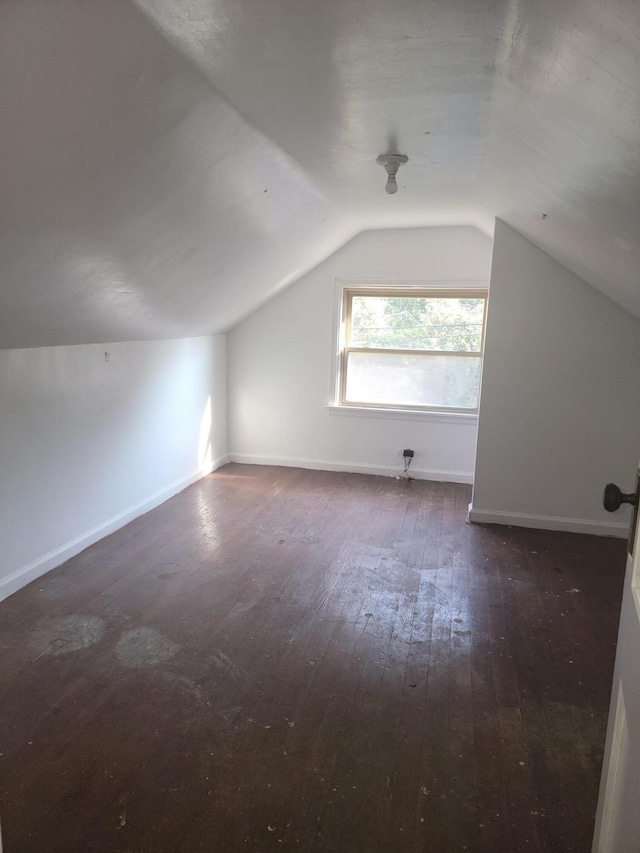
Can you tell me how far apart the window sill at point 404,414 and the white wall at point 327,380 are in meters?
0.01

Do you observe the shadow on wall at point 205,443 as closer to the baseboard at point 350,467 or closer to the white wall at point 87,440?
the white wall at point 87,440

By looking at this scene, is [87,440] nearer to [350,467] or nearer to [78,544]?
[78,544]

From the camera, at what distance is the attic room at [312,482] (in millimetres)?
1539

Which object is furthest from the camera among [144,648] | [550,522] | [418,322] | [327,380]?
[327,380]

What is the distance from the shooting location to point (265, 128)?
90.2 inches

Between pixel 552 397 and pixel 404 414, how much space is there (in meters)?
1.54

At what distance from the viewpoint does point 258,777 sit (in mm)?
1813

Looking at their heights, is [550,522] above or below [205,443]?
below

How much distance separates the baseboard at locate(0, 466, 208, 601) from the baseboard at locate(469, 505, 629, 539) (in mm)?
2437

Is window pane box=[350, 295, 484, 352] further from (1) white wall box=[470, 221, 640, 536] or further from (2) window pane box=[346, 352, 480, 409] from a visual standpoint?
(1) white wall box=[470, 221, 640, 536]

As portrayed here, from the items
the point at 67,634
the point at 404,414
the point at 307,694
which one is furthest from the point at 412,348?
the point at 67,634

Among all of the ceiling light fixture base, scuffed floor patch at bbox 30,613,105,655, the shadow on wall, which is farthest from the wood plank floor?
the ceiling light fixture base

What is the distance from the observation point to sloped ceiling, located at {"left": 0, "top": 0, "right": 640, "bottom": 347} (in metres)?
1.38

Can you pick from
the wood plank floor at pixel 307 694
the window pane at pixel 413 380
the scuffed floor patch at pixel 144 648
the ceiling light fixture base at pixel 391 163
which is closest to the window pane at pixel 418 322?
the window pane at pixel 413 380
